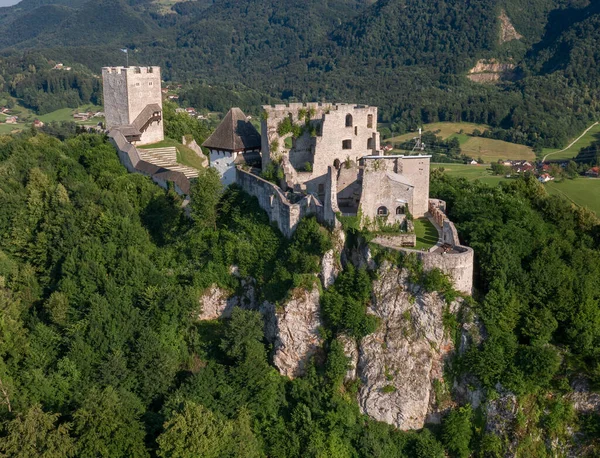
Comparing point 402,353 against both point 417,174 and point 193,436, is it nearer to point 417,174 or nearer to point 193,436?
point 417,174

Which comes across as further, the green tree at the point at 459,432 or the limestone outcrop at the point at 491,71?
the limestone outcrop at the point at 491,71

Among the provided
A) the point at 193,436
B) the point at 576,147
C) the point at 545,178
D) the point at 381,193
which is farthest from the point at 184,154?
the point at 576,147

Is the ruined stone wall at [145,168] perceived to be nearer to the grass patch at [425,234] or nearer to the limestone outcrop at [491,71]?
the grass patch at [425,234]

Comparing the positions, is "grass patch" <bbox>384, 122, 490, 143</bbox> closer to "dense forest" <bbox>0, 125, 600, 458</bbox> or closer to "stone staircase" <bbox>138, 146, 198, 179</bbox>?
"stone staircase" <bbox>138, 146, 198, 179</bbox>

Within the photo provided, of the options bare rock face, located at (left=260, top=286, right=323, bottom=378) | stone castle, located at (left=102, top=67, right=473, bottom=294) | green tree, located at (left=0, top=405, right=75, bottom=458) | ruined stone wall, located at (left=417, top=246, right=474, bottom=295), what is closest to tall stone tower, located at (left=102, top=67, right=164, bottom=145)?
stone castle, located at (left=102, top=67, right=473, bottom=294)

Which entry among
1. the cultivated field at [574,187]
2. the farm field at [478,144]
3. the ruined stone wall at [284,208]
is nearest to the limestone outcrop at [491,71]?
the farm field at [478,144]
